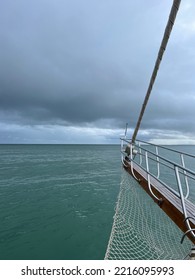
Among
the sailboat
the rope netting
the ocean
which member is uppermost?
the sailboat

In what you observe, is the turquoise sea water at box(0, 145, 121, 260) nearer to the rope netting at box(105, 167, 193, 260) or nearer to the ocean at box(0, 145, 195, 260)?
the ocean at box(0, 145, 195, 260)

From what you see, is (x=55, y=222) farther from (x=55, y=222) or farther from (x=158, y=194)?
(x=158, y=194)

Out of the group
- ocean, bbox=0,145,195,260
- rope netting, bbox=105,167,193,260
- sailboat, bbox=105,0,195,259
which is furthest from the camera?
ocean, bbox=0,145,195,260

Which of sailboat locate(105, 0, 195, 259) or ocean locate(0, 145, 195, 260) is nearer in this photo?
sailboat locate(105, 0, 195, 259)

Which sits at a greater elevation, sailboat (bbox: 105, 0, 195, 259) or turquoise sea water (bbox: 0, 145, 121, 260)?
sailboat (bbox: 105, 0, 195, 259)

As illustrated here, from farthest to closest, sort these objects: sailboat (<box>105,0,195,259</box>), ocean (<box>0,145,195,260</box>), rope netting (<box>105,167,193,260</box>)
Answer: ocean (<box>0,145,195,260</box>)
rope netting (<box>105,167,193,260</box>)
sailboat (<box>105,0,195,259</box>)

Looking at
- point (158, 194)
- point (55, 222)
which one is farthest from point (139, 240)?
point (55, 222)

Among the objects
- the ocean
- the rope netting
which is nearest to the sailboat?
the rope netting

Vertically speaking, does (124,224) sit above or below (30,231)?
above

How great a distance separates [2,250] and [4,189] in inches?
495
